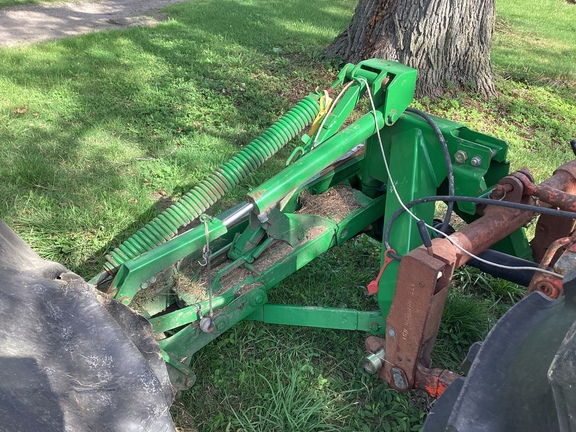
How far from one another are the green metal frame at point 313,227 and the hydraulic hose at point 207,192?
4.2 inches

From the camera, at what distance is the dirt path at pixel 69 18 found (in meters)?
7.58

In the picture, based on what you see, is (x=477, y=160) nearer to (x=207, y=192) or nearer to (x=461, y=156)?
(x=461, y=156)

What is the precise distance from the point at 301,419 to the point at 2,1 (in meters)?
9.53

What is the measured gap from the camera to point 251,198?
216 centimetres

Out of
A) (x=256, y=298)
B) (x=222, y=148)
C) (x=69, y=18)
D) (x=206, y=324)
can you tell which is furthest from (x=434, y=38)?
(x=69, y=18)

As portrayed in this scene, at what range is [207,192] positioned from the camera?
7.69 feet

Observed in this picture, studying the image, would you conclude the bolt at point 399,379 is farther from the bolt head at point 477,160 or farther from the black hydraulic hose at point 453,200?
the bolt head at point 477,160

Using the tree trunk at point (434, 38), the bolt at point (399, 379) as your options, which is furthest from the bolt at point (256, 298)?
the tree trunk at point (434, 38)

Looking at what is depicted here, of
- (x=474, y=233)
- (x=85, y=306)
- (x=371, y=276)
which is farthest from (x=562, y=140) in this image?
(x=85, y=306)

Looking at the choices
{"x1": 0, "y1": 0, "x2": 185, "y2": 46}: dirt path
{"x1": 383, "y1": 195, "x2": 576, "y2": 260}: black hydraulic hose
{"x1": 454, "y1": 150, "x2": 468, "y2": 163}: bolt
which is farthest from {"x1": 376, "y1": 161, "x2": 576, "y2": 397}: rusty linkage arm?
{"x1": 0, "y1": 0, "x2": 185, "y2": 46}: dirt path

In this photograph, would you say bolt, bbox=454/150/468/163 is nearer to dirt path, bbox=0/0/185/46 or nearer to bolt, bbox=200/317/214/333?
bolt, bbox=200/317/214/333

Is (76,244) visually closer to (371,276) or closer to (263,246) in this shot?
(263,246)

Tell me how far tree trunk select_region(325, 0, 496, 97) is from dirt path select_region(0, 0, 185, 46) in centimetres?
453

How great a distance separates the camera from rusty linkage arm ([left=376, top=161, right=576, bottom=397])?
1.83m
